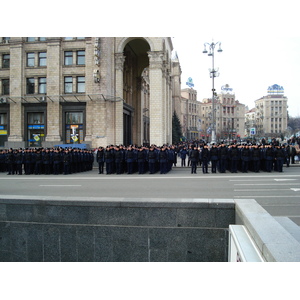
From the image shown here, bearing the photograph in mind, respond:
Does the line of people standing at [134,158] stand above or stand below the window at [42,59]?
below

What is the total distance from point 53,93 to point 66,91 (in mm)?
1534

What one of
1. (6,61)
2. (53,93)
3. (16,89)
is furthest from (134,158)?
(6,61)

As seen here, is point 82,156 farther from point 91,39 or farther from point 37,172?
point 91,39

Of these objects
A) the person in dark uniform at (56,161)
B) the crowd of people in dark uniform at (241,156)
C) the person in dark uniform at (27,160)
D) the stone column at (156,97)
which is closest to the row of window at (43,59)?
the stone column at (156,97)

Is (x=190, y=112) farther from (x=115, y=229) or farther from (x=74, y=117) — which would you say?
(x=115, y=229)

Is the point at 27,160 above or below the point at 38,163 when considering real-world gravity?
above

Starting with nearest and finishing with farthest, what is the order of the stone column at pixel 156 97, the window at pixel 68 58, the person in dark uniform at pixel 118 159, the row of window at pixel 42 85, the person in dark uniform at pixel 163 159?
the person in dark uniform at pixel 163 159, the person in dark uniform at pixel 118 159, the window at pixel 68 58, the row of window at pixel 42 85, the stone column at pixel 156 97

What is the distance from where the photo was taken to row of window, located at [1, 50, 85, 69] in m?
37.6

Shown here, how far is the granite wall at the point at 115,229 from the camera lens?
623cm

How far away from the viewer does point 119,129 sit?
125ft

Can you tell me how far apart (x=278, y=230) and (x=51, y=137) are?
3578 cm

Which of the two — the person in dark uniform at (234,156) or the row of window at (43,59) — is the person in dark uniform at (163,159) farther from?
the row of window at (43,59)

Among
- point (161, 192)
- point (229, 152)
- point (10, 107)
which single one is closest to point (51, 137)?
point (10, 107)

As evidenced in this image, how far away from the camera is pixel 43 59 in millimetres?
38375
